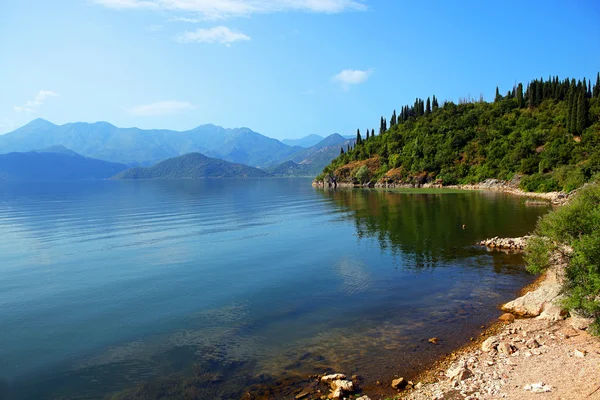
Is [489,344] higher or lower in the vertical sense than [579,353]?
lower

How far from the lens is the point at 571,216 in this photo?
21109 mm

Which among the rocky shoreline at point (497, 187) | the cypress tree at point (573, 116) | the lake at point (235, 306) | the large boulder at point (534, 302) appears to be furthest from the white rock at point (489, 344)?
the cypress tree at point (573, 116)

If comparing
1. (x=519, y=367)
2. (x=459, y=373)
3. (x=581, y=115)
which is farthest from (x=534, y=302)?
(x=581, y=115)

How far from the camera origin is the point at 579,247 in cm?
1791

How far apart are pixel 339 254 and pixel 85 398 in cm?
2908

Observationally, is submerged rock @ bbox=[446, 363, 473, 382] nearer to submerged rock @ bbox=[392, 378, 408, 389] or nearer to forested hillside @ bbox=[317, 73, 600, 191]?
submerged rock @ bbox=[392, 378, 408, 389]

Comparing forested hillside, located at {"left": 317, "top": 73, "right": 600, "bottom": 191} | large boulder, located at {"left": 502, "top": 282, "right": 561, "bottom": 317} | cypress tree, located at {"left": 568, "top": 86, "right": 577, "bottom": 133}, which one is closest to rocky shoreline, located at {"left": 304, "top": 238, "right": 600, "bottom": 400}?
large boulder, located at {"left": 502, "top": 282, "right": 561, "bottom": 317}

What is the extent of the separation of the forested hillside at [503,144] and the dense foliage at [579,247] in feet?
240

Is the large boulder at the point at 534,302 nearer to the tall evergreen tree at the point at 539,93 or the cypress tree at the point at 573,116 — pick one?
the cypress tree at the point at 573,116

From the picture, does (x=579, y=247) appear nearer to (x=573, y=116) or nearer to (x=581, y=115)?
(x=581, y=115)

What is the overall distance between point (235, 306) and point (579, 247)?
2024 centimetres

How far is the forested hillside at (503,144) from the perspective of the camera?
350 feet

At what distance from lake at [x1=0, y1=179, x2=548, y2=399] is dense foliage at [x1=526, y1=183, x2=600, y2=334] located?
4798 millimetres

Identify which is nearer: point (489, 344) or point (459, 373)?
point (459, 373)
